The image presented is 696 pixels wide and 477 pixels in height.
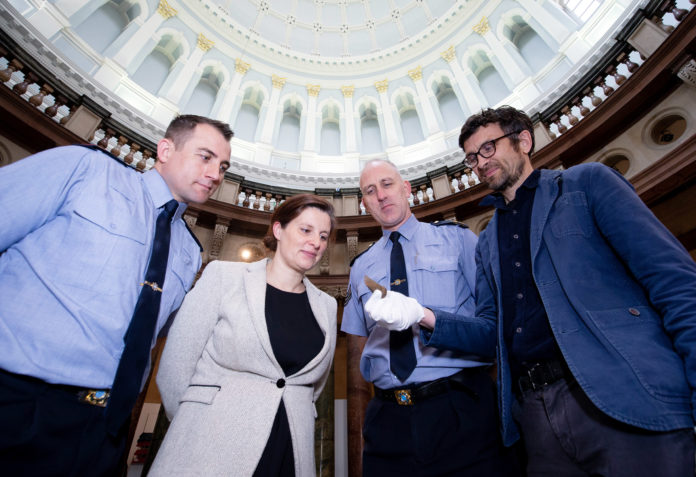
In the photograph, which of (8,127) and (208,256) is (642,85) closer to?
(208,256)

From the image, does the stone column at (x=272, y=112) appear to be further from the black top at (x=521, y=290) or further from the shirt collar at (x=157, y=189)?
the black top at (x=521, y=290)

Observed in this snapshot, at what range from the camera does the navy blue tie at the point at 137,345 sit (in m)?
1.44

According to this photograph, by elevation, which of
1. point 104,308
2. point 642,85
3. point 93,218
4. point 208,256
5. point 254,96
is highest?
point 254,96

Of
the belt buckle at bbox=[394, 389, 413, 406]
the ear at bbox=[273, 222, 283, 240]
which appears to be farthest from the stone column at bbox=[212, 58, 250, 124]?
the belt buckle at bbox=[394, 389, 413, 406]

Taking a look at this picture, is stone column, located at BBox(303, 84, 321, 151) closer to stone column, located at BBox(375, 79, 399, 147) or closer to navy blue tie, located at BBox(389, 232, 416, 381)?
stone column, located at BBox(375, 79, 399, 147)

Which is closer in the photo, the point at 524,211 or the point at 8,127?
the point at 524,211

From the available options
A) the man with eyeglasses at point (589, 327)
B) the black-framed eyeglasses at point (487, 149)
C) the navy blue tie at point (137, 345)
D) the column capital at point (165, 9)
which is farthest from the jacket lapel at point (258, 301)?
the column capital at point (165, 9)

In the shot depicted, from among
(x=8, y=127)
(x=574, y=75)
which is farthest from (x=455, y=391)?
(x=574, y=75)

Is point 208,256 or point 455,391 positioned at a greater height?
point 208,256

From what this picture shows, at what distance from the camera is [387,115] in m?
13.9

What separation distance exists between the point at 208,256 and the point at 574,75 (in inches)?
421

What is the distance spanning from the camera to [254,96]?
13.9m

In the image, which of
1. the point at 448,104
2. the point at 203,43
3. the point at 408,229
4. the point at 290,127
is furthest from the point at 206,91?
the point at 408,229

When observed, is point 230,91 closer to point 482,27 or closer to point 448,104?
point 448,104
